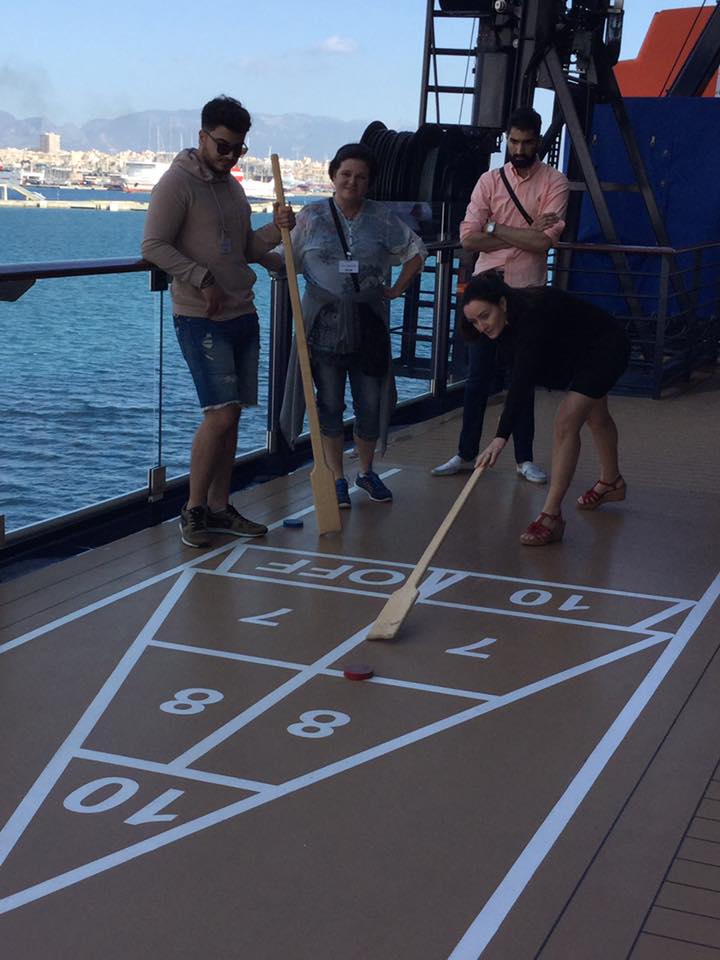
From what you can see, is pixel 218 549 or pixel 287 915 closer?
pixel 287 915

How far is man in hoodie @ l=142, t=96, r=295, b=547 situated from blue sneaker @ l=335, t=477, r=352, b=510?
0.66 meters

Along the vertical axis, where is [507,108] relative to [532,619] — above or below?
above

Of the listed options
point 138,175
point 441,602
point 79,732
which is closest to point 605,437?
point 441,602

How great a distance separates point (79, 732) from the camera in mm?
4012

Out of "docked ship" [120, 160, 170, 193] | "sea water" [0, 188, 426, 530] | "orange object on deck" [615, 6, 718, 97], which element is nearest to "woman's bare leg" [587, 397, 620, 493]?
"sea water" [0, 188, 426, 530]

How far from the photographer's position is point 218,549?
605cm

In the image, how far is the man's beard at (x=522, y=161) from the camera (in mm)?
7180

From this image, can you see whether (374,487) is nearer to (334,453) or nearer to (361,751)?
(334,453)

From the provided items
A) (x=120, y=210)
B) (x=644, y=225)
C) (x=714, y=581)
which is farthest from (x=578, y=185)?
(x=120, y=210)

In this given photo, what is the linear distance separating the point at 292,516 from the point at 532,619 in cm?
179

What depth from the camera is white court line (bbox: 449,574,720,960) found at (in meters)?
2.98

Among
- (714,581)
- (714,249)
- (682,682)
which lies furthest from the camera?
(714,249)

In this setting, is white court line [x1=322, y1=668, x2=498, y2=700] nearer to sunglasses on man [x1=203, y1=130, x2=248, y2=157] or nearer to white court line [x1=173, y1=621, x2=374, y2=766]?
white court line [x1=173, y1=621, x2=374, y2=766]

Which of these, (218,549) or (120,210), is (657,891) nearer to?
(218,549)
